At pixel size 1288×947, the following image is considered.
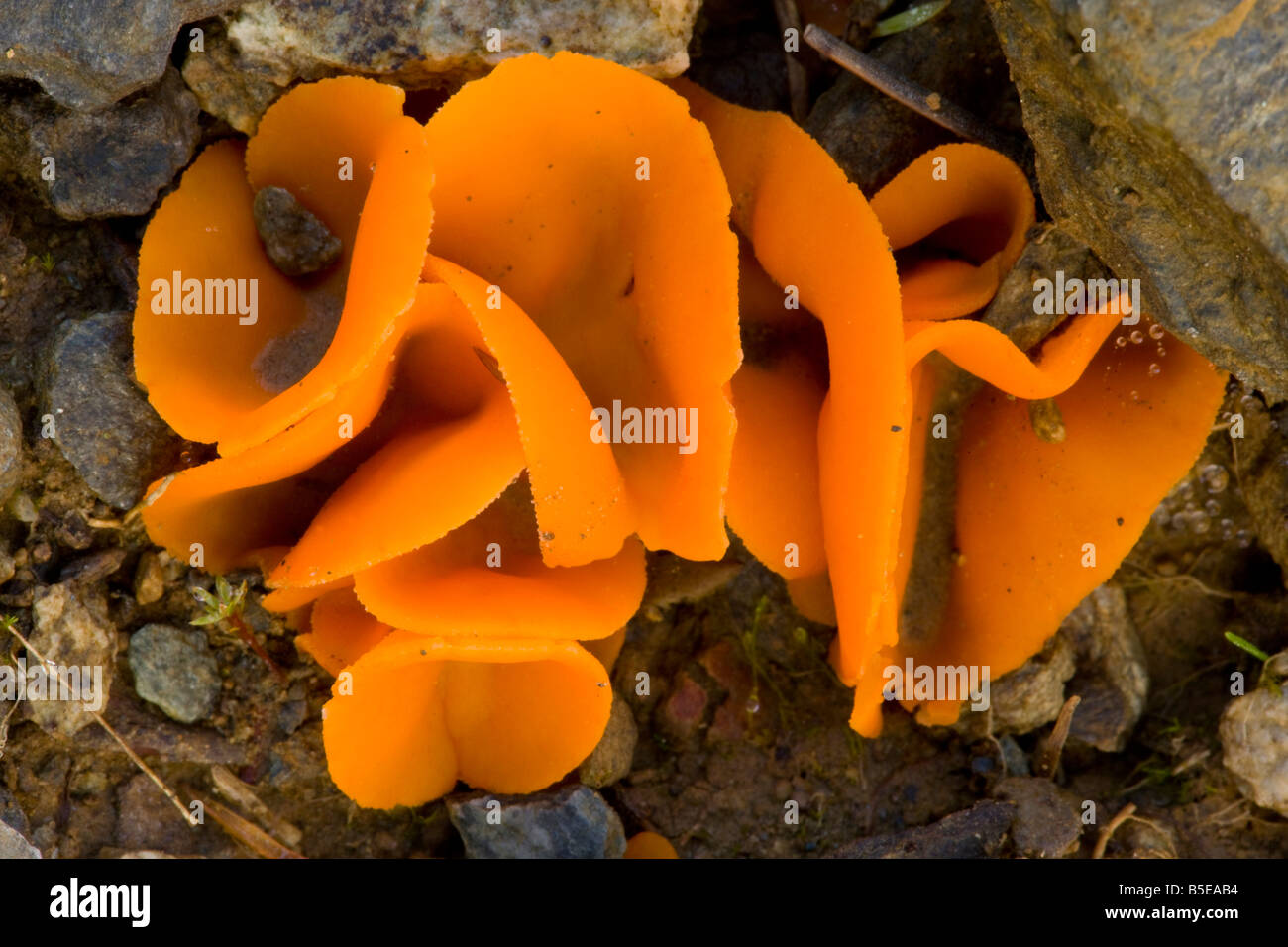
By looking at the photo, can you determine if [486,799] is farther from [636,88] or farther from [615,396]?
[636,88]

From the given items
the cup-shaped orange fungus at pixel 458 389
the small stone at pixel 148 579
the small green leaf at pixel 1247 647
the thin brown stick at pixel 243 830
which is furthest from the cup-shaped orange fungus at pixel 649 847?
the small green leaf at pixel 1247 647

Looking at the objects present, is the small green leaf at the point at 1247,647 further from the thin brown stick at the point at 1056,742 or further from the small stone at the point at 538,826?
the small stone at the point at 538,826

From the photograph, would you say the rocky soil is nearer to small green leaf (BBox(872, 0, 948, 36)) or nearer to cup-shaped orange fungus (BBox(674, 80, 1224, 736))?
small green leaf (BBox(872, 0, 948, 36))

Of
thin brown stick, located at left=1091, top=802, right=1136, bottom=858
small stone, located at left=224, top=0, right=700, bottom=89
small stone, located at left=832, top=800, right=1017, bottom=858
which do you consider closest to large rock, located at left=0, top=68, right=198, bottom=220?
small stone, located at left=224, top=0, right=700, bottom=89

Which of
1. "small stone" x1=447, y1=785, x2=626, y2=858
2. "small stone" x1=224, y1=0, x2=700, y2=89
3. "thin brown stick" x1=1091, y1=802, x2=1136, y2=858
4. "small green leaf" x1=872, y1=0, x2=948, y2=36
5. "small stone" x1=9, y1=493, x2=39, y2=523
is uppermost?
"small green leaf" x1=872, y1=0, x2=948, y2=36

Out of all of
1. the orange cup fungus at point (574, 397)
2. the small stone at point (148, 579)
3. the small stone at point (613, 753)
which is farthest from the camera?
the small stone at point (613, 753)
